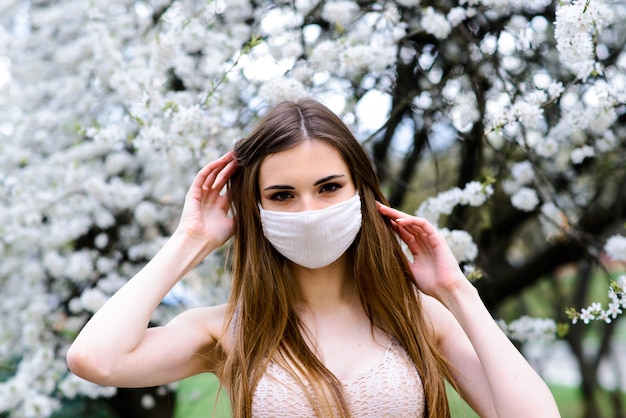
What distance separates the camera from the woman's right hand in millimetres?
2039

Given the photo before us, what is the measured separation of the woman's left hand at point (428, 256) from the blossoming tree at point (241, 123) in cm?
41

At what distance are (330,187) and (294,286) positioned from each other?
345 millimetres

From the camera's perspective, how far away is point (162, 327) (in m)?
1.91

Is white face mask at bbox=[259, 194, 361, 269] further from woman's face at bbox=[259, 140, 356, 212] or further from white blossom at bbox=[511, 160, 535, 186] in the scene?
white blossom at bbox=[511, 160, 535, 186]

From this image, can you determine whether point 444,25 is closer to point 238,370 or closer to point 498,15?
point 498,15

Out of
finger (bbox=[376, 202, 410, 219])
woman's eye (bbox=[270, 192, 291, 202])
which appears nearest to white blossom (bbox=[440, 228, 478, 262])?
finger (bbox=[376, 202, 410, 219])

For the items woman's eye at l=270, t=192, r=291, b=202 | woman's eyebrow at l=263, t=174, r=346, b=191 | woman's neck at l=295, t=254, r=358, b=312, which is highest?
woman's eyebrow at l=263, t=174, r=346, b=191

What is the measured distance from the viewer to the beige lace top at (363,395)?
1.80 meters

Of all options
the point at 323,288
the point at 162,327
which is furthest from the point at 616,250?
the point at 162,327

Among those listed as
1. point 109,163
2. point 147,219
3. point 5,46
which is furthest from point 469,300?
point 5,46

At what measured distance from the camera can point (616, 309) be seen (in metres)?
1.95

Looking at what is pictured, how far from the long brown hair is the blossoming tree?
0.48 meters

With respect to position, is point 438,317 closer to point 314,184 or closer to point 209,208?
point 314,184

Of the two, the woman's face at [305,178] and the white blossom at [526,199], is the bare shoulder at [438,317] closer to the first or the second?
the woman's face at [305,178]
